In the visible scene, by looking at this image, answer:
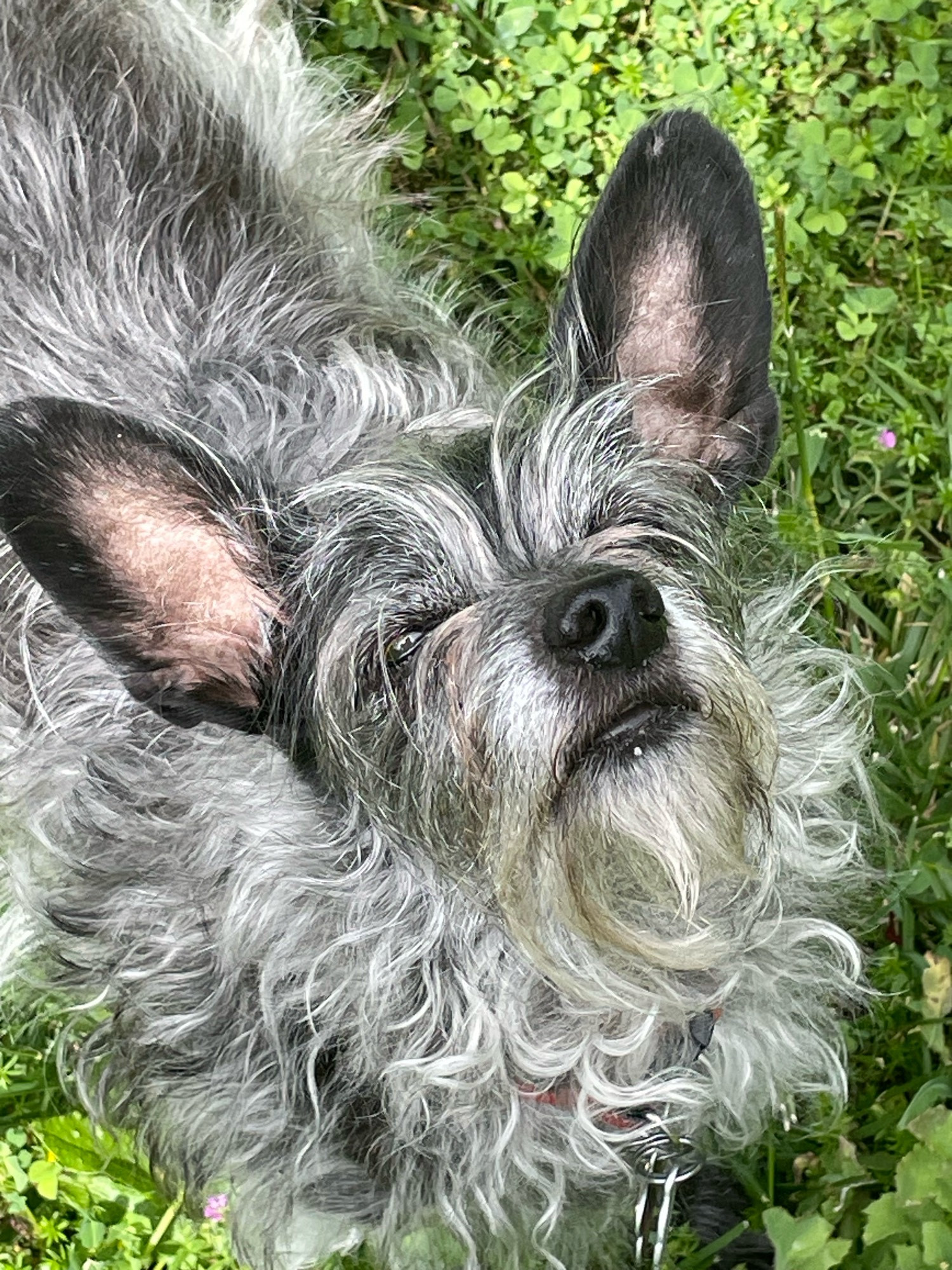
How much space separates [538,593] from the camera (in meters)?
1.93

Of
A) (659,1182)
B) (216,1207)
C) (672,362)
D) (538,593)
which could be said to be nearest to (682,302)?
(672,362)

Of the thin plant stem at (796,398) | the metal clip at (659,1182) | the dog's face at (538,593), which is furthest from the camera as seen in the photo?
the thin plant stem at (796,398)

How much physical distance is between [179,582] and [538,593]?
1.68 ft

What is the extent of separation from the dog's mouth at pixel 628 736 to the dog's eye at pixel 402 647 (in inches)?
12.0

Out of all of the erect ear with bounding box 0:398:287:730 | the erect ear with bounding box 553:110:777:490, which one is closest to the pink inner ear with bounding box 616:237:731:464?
the erect ear with bounding box 553:110:777:490

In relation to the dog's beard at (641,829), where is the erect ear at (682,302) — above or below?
above

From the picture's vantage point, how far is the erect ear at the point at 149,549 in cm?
174

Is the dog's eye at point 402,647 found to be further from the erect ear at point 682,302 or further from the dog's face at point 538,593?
the erect ear at point 682,302

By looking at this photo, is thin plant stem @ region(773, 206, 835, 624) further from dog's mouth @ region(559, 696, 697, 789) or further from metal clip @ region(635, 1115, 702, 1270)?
dog's mouth @ region(559, 696, 697, 789)

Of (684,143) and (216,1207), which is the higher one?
(684,143)

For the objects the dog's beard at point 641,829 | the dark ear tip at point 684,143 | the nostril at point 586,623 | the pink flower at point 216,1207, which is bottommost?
the pink flower at point 216,1207

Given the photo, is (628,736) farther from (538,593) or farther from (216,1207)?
(216,1207)

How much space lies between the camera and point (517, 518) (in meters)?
2.11

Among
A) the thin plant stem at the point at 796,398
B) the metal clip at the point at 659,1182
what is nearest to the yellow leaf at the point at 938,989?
the metal clip at the point at 659,1182
